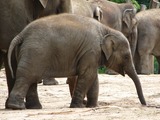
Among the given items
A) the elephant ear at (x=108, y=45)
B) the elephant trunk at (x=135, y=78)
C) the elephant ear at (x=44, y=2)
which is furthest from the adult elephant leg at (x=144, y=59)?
the elephant ear at (x=108, y=45)

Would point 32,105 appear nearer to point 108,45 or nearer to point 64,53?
point 64,53

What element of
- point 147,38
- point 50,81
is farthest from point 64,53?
point 147,38

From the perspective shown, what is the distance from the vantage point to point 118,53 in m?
11.7

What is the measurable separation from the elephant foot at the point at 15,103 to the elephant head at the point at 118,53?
1.41 metres

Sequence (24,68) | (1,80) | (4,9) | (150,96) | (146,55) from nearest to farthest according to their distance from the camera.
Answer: (24,68), (4,9), (150,96), (1,80), (146,55)

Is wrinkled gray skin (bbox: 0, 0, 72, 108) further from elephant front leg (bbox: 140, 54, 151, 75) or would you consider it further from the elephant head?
elephant front leg (bbox: 140, 54, 151, 75)

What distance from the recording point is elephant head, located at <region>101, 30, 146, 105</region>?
37.7 ft

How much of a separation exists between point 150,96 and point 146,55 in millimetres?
9357

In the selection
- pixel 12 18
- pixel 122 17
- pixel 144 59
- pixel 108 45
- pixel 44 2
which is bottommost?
pixel 144 59

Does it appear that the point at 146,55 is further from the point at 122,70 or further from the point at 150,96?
the point at 122,70

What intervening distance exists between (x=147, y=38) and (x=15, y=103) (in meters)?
13.1

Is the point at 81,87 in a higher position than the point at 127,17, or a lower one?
higher

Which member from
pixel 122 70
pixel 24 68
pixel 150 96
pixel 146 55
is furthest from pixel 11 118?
pixel 146 55

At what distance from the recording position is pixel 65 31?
437 inches
